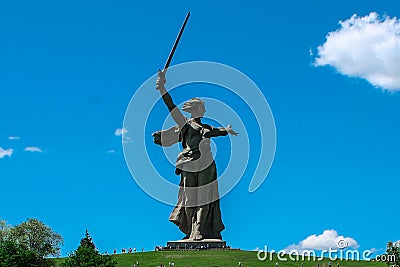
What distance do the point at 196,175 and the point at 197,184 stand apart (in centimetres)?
73

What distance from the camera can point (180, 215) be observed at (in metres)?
59.5

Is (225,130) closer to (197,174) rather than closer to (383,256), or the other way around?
(197,174)

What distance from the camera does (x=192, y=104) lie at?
5994cm

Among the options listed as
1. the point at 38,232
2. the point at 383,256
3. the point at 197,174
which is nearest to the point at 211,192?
the point at 197,174

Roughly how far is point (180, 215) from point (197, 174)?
3559 millimetres

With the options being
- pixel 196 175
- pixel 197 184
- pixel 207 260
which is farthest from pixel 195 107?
pixel 207 260

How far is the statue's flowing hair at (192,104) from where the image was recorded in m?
59.9

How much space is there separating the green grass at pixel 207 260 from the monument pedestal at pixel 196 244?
152 cm

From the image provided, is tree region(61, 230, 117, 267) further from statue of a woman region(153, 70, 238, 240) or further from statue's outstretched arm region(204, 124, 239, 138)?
statue's outstretched arm region(204, 124, 239, 138)

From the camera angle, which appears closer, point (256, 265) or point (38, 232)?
point (256, 265)

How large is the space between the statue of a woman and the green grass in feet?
13.8

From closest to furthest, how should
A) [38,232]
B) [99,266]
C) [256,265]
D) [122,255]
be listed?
[99,266], [256,265], [122,255], [38,232]

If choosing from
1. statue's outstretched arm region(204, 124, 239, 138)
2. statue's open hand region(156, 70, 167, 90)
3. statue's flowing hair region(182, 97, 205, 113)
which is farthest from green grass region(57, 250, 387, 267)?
statue's open hand region(156, 70, 167, 90)

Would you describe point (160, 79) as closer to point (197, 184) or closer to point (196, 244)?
point (197, 184)
